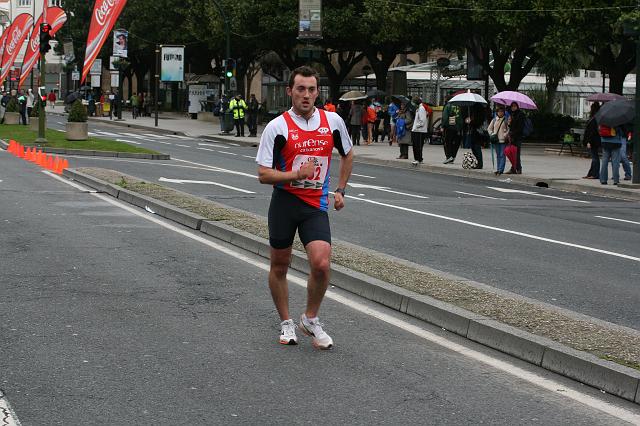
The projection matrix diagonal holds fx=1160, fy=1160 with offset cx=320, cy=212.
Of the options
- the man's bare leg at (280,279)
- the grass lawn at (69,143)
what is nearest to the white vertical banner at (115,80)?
the grass lawn at (69,143)

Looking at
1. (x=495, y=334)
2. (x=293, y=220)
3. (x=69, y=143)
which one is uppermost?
(x=293, y=220)

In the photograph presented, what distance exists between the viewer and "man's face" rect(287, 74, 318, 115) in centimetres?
750

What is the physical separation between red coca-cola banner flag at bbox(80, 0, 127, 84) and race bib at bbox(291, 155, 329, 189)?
26.3 metres

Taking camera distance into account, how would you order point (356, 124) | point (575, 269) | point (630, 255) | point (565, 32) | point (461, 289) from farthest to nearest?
point (356, 124)
point (565, 32)
point (630, 255)
point (575, 269)
point (461, 289)

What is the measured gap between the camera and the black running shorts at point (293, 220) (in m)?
7.67

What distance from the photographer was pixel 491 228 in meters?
16.1

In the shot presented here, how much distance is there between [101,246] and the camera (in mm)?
12727

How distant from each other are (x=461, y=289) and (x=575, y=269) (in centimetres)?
304

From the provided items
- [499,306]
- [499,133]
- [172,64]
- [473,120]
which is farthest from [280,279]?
[172,64]

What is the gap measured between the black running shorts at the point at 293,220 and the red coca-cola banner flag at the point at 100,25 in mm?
26231

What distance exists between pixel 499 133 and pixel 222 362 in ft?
70.3

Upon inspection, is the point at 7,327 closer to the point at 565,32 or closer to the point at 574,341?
the point at 574,341

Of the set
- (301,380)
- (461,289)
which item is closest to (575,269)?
(461,289)

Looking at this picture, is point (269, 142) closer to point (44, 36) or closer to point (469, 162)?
point (469, 162)
